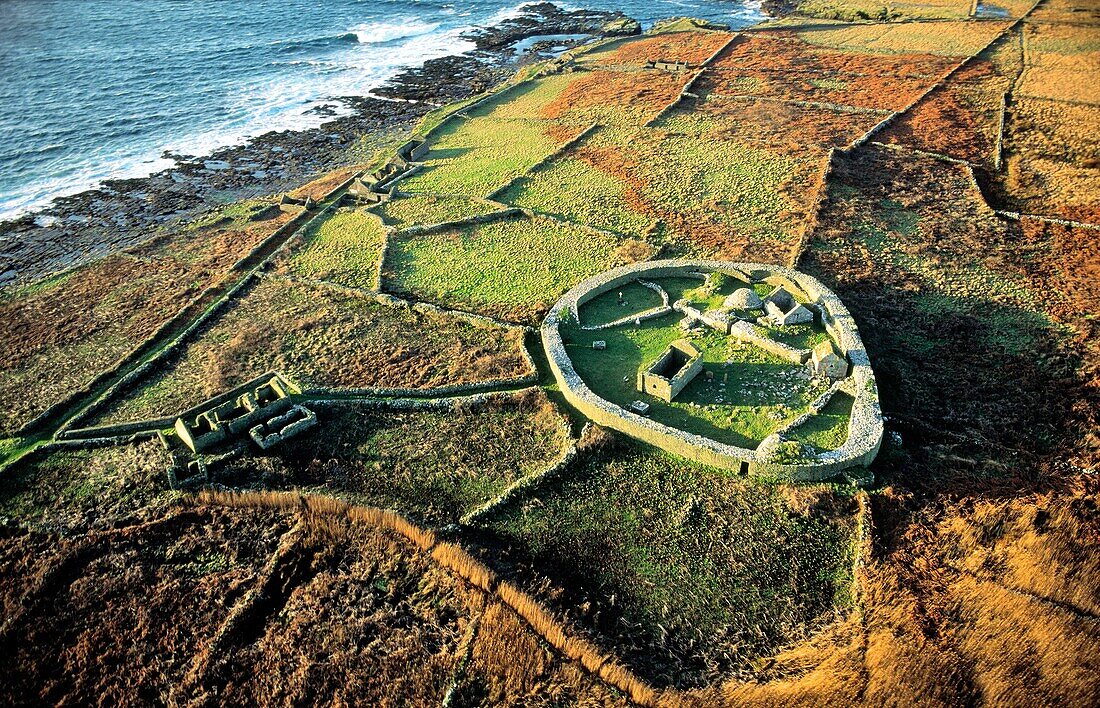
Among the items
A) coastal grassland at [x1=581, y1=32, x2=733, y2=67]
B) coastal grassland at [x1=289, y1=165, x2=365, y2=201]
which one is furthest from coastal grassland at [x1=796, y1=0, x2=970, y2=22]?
coastal grassland at [x1=289, y1=165, x2=365, y2=201]

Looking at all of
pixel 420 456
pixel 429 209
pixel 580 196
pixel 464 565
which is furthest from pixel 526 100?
pixel 464 565

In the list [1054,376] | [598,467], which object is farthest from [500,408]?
[1054,376]

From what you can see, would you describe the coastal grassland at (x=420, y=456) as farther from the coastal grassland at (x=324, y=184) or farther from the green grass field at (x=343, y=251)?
the coastal grassland at (x=324, y=184)

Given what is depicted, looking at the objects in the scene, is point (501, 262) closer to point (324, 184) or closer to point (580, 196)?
point (580, 196)

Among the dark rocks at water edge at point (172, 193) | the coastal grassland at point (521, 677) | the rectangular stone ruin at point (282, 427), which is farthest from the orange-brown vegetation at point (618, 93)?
the coastal grassland at point (521, 677)

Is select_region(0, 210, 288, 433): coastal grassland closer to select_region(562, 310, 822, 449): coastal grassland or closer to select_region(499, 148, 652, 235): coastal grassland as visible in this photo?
select_region(499, 148, 652, 235): coastal grassland
